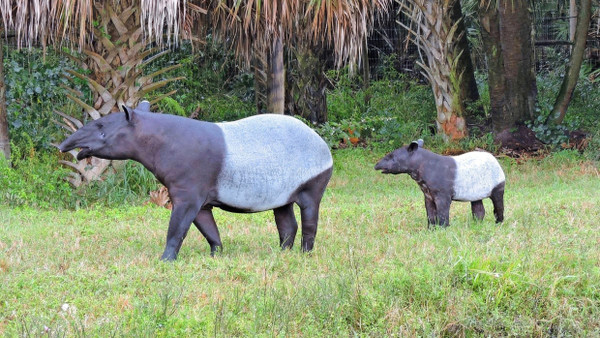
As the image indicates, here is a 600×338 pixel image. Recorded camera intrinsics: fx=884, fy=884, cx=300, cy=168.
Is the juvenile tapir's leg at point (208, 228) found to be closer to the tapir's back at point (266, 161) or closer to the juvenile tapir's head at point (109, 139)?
the tapir's back at point (266, 161)

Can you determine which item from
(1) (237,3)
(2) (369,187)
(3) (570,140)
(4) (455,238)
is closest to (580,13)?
(3) (570,140)

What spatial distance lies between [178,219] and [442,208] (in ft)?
9.48

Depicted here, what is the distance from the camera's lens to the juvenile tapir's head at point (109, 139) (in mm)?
7109

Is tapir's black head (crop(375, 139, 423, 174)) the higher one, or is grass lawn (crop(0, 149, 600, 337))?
tapir's black head (crop(375, 139, 423, 174))

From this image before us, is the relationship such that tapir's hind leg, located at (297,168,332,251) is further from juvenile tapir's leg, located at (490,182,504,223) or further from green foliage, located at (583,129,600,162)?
green foliage, located at (583,129,600,162)

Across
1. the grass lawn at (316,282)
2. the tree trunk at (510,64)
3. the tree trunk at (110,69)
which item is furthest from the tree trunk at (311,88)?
the grass lawn at (316,282)

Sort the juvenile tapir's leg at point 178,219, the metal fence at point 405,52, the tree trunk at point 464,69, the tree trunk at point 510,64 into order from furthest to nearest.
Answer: the metal fence at point 405,52 < the tree trunk at point 464,69 < the tree trunk at point 510,64 < the juvenile tapir's leg at point 178,219

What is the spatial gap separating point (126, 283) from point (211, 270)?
712 mm

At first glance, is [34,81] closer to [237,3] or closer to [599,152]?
[237,3]

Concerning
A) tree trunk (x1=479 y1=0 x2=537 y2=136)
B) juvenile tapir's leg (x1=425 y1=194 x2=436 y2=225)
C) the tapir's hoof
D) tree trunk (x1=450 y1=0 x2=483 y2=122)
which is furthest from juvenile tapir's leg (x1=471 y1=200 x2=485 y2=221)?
tree trunk (x1=450 y1=0 x2=483 y2=122)

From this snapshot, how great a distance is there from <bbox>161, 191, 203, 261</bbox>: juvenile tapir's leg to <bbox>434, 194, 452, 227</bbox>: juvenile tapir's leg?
270cm

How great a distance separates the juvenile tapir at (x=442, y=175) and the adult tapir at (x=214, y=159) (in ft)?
4.41

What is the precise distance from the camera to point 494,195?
9.09 metres

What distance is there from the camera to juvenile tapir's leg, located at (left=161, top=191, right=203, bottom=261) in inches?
278
